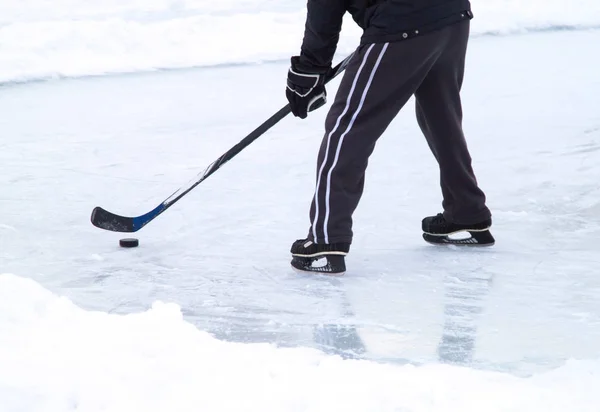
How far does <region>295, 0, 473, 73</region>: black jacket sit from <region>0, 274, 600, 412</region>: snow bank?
82 cm

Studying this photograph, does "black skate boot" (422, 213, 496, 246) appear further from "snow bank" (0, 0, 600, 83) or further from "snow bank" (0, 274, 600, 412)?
"snow bank" (0, 0, 600, 83)

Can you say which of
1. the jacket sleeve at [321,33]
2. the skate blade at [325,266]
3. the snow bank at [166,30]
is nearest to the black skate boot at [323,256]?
the skate blade at [325,266]

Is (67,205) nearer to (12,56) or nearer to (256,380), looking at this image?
(256,380)

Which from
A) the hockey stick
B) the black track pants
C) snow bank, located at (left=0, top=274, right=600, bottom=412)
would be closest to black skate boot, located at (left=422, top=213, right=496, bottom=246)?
the black track pants

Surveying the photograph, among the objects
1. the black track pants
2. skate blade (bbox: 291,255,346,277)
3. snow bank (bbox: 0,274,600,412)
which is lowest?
skate blade (bbox: 291,255,346,277)

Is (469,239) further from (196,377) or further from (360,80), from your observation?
(196,377)

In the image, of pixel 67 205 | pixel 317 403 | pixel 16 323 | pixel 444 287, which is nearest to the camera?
pixel 317 403

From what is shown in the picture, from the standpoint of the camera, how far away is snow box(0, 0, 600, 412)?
1.67m

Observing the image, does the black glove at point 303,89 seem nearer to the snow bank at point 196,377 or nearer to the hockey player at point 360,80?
the hockey player at point 360,80

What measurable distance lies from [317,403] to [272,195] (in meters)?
1.79

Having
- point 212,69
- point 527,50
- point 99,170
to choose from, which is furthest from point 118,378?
point 527,50

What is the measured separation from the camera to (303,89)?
97.2 inches

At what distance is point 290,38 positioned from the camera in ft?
25.7

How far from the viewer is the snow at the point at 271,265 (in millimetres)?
1665
